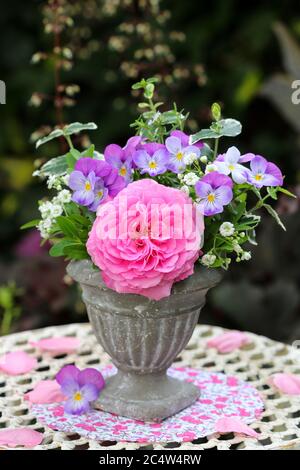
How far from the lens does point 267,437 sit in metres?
1.21

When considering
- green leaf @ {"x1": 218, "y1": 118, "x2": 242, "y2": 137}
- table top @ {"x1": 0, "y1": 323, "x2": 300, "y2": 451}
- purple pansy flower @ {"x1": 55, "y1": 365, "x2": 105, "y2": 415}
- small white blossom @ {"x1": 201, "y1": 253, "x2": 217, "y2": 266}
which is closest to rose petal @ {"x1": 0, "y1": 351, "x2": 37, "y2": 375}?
table top @ {"x1": 0, "y1": 323, "x2": 300, "y2": 451}

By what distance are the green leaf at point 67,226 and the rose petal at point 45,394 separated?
0.96 ft

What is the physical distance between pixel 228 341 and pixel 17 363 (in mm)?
399

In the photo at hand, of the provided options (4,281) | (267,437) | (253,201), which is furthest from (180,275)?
(253,201)

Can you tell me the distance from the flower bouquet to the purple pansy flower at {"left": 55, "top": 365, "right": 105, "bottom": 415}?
22mm

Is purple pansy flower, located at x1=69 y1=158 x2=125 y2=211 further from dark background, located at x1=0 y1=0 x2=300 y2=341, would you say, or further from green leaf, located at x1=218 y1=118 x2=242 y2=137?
dark background, located at x1=0 y1=0 x2=300 y2=341

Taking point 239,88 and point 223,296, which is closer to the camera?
point 223,296

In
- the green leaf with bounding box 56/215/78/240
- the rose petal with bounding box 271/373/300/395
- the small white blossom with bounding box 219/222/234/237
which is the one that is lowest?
the rose petal with bounding box 271/373/300/395

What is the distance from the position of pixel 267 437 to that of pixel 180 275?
0.90ft

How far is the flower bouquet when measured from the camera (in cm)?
111

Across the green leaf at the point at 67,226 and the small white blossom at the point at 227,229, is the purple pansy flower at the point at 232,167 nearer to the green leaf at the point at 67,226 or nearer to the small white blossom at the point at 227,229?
the small white blossom at the point at 227,229

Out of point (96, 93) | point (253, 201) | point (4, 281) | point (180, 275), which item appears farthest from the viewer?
point (96, 93)

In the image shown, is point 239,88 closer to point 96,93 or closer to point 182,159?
point 96,93

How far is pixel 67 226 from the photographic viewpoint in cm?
118
